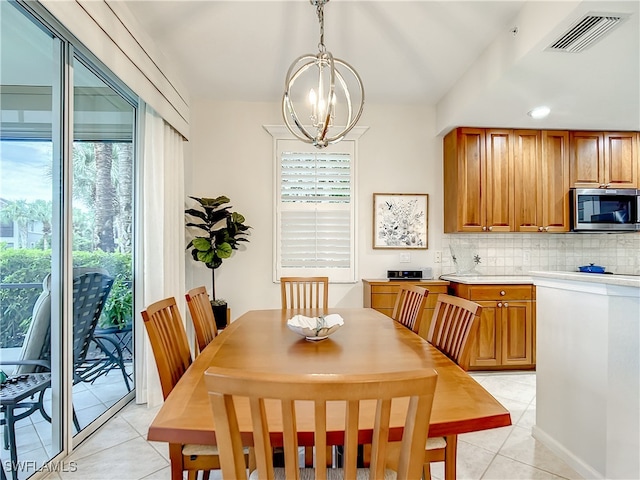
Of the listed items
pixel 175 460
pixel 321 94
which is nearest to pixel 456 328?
pixel 175 460

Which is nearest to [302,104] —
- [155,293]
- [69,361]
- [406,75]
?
[406,75]

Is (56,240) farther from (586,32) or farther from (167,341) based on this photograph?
(586,32)

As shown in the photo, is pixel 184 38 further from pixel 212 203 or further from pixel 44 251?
pixel 44 251

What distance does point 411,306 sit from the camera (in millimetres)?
2215

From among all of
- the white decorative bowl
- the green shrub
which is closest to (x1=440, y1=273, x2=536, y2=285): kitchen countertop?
the white decorative bowl

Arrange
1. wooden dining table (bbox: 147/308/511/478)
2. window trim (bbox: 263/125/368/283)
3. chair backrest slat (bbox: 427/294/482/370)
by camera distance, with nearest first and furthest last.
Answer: wooden dining table (bbox: 147/308/511/478) < chair backrest slat (bbox: 427/294/482/370) < window trim (bbox: 263/125/368/283)

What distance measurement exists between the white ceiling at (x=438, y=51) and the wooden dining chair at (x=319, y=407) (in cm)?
213

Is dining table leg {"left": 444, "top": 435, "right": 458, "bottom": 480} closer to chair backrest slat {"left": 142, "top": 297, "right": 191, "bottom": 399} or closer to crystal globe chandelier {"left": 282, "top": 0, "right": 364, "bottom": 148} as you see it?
chair backrest slat {"left": 142, "top": 297, "right": 191, "bottom": 399}

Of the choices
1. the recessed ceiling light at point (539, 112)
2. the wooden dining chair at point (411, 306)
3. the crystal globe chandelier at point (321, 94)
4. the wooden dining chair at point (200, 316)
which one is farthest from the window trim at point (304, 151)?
the wooden dining chair at point (200, 316)

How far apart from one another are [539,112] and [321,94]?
7.67 ft

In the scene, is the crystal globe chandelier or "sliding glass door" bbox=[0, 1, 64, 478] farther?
the crystal globe chandelier

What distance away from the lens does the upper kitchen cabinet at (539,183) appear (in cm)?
362

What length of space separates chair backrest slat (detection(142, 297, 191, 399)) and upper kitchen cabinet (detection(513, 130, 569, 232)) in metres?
3.33

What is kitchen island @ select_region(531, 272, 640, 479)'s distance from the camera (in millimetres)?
1688
